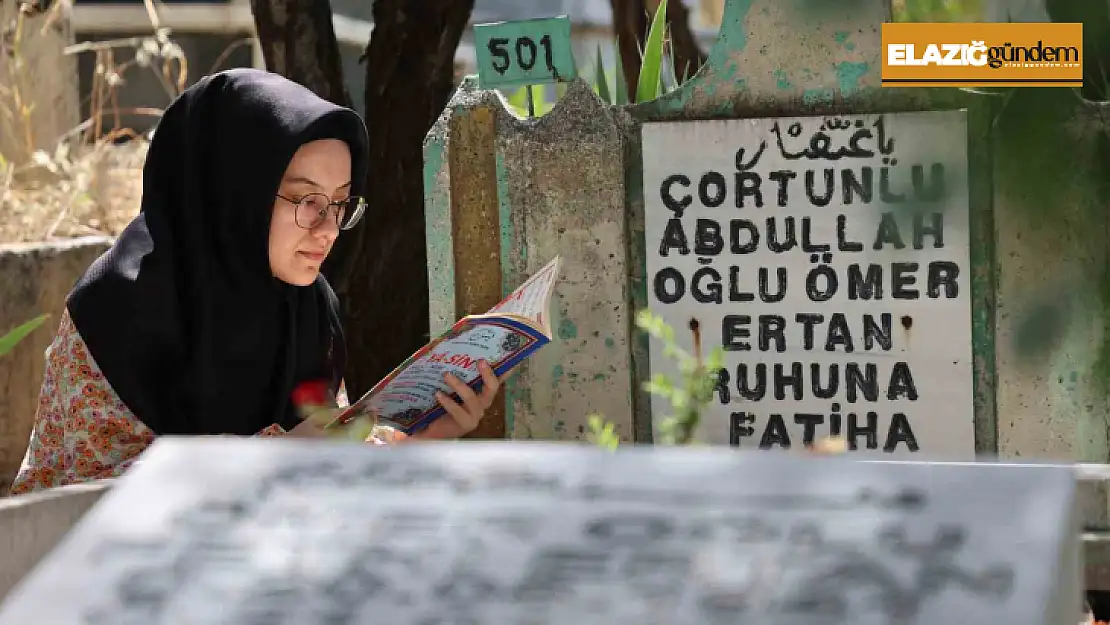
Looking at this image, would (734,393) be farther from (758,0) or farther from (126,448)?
(126,448)

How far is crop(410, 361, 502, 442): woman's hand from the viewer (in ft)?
10.2

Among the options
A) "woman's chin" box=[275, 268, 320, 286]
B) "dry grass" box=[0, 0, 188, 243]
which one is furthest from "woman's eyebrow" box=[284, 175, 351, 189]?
"dry grass" box=[0, 0, 188, 243]

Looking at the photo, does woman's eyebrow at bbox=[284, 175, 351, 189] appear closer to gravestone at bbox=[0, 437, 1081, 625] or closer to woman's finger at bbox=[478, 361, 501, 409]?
woman's finger at bbox=[478, 361, 501, 409]

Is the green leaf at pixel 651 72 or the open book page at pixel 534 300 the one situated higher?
the green leaf at pixel 651 72

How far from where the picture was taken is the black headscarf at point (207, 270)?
319cm

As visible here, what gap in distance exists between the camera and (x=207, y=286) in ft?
10.8

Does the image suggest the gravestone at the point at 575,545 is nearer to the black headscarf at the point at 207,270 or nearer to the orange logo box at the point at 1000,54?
the orange logo box at the point at 1000,54

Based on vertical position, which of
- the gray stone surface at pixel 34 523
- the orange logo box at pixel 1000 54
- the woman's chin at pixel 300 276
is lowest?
the gray stone surface at pixel 34 523

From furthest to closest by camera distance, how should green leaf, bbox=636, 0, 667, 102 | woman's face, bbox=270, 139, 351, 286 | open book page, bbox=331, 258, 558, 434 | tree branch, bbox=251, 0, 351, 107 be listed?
tree branch, bbox=251, 0, 351, 107
green leaf, bbox=636, 0, 667, 102
woman's face, bbox=270, 139, 351, 286
open book page, bbox=331, 258, 558, 434

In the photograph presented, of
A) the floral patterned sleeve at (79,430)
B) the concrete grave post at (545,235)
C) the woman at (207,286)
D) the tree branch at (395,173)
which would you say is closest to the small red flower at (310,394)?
the woman at (207,286)

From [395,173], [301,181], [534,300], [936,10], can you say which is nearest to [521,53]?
[301,181]

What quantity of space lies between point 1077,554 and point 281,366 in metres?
2.11

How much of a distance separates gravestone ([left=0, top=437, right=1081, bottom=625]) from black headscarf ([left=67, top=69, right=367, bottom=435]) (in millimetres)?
1389

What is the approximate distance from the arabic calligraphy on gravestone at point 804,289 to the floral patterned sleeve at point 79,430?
3.73ft
